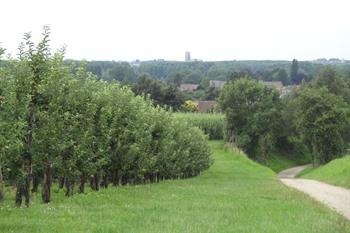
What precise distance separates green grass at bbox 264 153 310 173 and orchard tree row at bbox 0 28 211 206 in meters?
76.2

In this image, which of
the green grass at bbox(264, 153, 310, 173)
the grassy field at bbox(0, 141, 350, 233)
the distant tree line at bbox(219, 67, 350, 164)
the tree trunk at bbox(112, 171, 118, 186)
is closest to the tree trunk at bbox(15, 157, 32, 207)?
the grassy field at bbox(0, 141, 350, 233)

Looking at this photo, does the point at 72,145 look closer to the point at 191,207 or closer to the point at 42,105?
the point at 42,105

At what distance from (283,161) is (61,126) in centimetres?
9627

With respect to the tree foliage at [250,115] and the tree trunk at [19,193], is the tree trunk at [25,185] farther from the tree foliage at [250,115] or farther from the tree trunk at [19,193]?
the tree foliage at [250,115]

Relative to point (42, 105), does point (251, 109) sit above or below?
below

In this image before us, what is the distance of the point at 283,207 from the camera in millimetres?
21734

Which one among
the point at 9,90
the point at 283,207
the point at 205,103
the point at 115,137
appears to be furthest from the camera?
the point at 205,103

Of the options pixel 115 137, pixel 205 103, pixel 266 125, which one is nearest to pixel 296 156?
pixel 266 125

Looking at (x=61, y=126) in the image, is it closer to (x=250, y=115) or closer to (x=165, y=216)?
(x=165, y=216)

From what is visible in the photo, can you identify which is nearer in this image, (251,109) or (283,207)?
(283,207)

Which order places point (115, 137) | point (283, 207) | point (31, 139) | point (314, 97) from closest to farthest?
point (31, 139) → point (283, 207) → point (115, 137) → point (314, 97)

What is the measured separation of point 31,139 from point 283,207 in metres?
9.61

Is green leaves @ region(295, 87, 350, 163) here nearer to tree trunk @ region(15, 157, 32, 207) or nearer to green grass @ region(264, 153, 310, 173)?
green grass @ region(264, 153, 310, 173)

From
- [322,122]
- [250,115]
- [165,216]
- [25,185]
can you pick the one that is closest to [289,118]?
[250,115]
